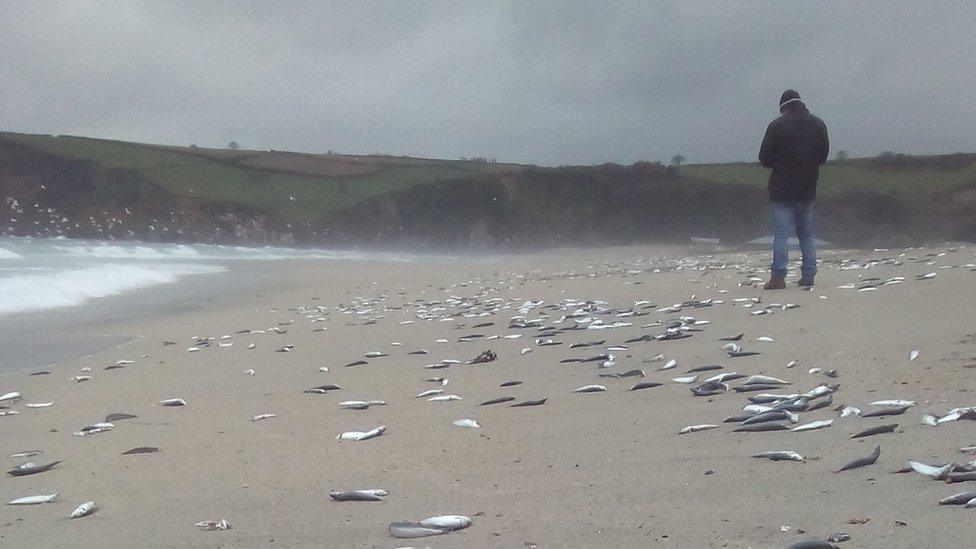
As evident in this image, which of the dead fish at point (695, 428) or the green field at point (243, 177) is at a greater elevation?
the green field at point (243, 177)

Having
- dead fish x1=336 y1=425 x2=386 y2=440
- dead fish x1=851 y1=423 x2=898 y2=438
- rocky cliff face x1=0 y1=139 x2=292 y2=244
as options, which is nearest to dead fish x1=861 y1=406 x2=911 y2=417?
dead fish x1=851 y1=423 x2=898 y2=438

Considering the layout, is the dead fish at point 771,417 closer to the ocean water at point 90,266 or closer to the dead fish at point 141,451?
the dead fish at point 141,451

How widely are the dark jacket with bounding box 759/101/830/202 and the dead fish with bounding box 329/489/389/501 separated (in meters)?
7.33

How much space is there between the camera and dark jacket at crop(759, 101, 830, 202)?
9602 mm

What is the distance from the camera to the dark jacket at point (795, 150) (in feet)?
31.5

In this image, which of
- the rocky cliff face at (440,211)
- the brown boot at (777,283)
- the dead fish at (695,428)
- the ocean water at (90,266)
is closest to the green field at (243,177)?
the rocky cliff face at (440,211)

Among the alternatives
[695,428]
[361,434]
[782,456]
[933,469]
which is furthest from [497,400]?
[933,469]

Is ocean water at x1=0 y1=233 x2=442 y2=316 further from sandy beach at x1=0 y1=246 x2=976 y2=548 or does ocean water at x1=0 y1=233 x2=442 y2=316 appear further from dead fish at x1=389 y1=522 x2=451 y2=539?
dead fish at x1=389 y1=522 x2=451 y2=539

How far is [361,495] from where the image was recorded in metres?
3.34

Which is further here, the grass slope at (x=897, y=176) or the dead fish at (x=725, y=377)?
the grass slope at (x=897, y=176)

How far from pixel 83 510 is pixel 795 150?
805cm

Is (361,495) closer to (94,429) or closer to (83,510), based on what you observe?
(83,510)

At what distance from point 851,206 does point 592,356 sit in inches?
1281

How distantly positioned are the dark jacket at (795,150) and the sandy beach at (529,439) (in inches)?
59.6
